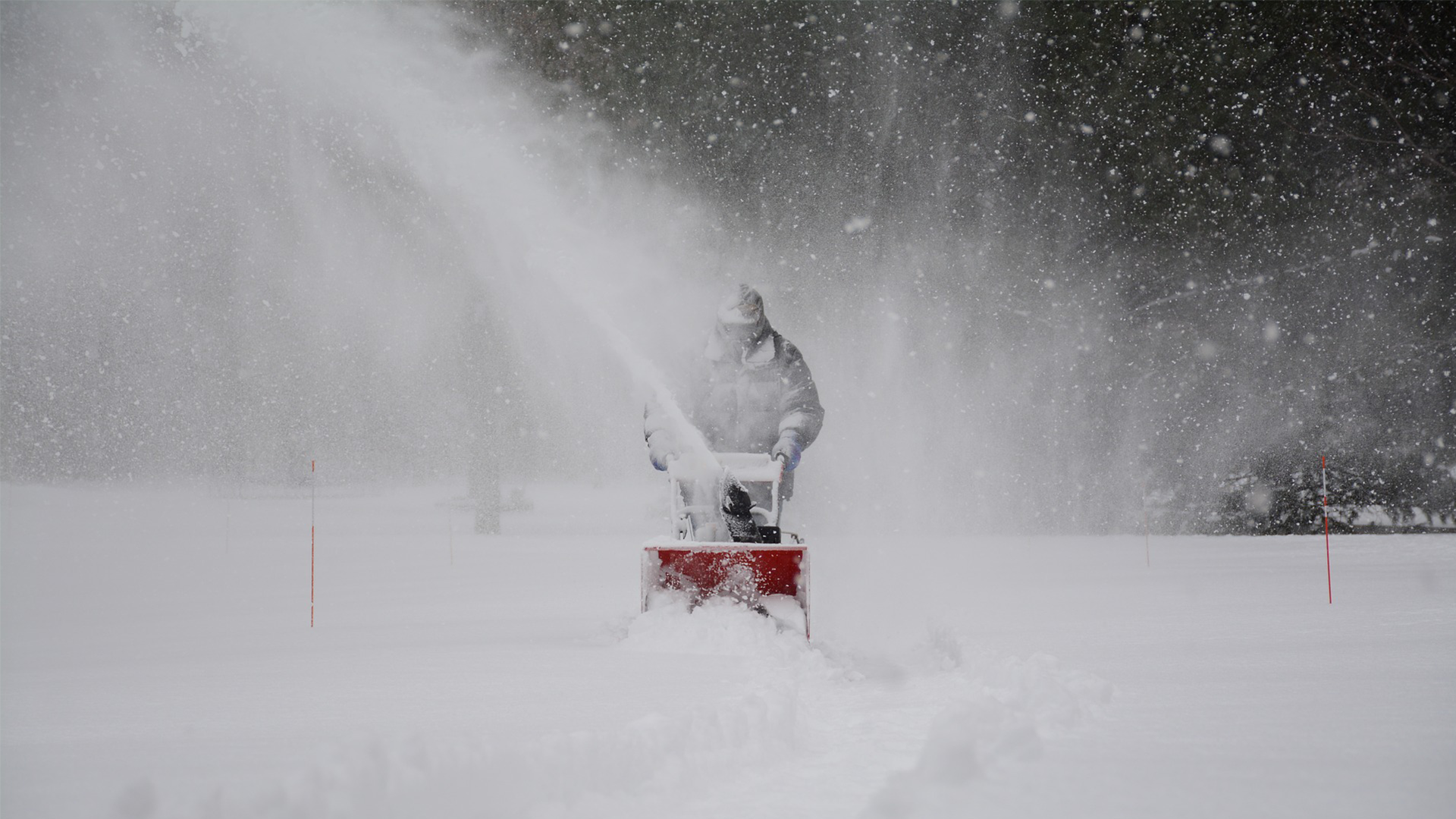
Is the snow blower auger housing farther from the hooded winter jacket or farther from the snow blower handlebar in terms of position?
the hooded winter jacket

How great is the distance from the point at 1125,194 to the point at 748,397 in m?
11.3

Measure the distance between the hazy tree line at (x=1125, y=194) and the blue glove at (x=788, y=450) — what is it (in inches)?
409

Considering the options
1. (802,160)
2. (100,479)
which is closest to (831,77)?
(802,160)

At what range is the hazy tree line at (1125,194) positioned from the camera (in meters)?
13.6

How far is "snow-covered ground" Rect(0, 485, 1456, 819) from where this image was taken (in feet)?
A: 8.52

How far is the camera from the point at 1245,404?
1422 centimetres

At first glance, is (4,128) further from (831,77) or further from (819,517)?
(819,517)

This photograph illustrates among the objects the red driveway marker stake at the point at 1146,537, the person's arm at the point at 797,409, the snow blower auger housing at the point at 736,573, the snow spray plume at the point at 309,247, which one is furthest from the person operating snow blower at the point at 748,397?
the snow spray plume at the point at 309,247

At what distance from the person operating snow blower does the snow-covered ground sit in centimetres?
150

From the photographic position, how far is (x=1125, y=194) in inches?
579

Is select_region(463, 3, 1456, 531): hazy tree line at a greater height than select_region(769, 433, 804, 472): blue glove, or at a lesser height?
greater

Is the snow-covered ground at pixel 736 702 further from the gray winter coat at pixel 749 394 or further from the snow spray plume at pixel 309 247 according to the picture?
the snow spray plume at pixel 309 247

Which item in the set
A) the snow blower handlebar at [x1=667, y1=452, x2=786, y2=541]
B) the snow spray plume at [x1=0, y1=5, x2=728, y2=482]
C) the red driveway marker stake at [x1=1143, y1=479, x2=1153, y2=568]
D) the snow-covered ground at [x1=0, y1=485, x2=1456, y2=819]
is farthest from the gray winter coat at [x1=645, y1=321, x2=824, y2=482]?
the snow spray plume at [x1=0, y1=5, x2=728, y2=482]

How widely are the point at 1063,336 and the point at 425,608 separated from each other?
12.1 m
